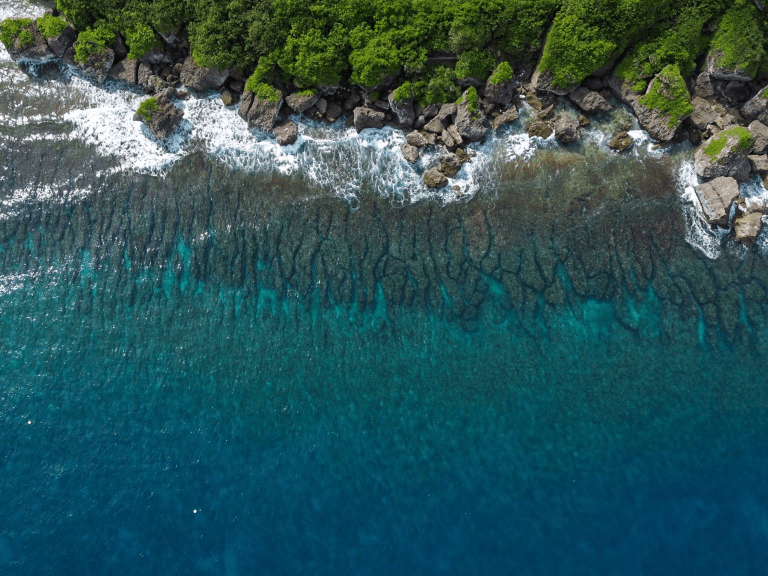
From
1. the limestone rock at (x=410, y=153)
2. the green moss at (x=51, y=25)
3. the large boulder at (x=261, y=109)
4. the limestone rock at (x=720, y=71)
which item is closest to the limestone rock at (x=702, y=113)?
the limestone rock at (x=720, y=71)

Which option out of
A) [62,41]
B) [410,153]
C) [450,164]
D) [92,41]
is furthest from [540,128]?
[62,41]

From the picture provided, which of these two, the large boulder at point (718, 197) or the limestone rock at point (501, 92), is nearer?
the large boulder at point (718, 197)

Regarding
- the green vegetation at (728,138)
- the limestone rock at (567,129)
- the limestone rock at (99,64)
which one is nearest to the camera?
the green vegetation at (728,138)

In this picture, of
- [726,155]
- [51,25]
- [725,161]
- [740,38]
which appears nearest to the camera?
[740,38]

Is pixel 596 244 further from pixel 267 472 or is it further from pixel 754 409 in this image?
pixel 267 472

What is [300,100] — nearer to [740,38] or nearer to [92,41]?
[92,41]

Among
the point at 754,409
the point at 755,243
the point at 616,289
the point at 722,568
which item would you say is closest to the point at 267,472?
the point at 616,289

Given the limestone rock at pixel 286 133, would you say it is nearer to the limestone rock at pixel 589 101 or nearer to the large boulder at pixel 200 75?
the large boulder at pixel 200 75
